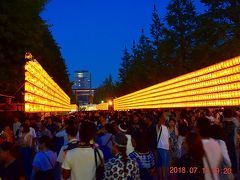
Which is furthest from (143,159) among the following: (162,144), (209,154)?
(162,144)

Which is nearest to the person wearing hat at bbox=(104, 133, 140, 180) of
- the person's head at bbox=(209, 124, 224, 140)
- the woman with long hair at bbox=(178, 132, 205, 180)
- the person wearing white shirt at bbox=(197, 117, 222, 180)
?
the woman with long hair at bbox=(178, 132, 205, 180)

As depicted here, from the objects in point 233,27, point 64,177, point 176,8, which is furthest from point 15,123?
point 176,8

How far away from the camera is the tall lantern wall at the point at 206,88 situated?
19372 mm

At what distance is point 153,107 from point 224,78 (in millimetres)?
25244

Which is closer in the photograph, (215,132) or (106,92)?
(215,132)

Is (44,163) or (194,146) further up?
(194,146)

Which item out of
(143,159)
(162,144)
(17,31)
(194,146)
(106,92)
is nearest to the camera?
(194,146)

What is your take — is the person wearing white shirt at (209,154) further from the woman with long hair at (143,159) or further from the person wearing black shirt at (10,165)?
the person wearing black shirt at (10,165)

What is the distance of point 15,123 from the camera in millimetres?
16969

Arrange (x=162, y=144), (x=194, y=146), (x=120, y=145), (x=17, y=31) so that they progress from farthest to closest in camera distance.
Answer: (x=17, y=31) < (x=162, y=144) < (x=120, y=145) < (x=194, y=146)

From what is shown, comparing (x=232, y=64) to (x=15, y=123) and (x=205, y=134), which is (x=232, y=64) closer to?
(x=15, y=123)

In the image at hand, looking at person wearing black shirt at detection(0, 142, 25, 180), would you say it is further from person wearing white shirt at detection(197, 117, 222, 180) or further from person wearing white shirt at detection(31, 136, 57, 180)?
person wearing white shirt at detection(197, 117, 222, 180)

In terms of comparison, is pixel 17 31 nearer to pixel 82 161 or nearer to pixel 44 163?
pixel 44 163

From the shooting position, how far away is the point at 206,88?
78.6 feet
